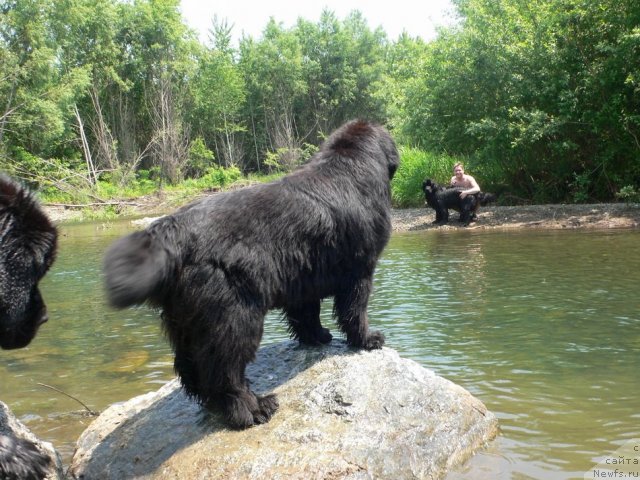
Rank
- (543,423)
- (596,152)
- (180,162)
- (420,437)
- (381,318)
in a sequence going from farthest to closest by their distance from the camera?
(180,162) < (596,152) < (381,318) < (543,423) < (420,437)

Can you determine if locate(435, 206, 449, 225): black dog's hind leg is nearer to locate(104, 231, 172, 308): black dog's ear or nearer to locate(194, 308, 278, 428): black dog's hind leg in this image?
locate(194, 308, 278, 428): black dog's hind leg

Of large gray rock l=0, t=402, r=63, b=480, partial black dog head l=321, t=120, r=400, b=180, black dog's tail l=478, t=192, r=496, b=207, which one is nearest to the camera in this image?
large gray rock l=0, t=402, r=63, b=480

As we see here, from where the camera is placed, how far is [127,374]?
6.83 meters

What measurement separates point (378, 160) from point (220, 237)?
178cm

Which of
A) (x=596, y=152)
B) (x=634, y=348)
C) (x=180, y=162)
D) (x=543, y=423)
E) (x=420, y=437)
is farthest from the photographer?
(x=180, y=162)

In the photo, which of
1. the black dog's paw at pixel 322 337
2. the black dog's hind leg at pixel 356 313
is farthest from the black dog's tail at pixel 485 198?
the black dog's hind leg at pixel 356 313

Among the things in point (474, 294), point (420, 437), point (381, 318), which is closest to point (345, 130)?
point (420, 437)

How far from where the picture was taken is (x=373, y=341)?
4.83m

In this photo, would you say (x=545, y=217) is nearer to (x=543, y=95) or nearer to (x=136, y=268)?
(x=543, y=95)

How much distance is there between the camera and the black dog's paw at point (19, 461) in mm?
3033

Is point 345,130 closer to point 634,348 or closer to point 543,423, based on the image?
point 543,423

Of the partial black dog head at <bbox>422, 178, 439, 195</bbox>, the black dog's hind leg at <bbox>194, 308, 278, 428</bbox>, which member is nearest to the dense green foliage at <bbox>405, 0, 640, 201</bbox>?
the partial black dog head at <bbox>422, 178, 439, 195</bbox>

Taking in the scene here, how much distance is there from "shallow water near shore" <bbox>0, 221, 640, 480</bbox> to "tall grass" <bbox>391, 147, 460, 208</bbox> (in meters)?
9.98

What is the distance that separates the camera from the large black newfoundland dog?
3.10 m
